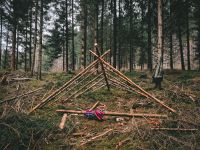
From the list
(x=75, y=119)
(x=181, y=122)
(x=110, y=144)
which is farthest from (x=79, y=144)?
(x=181, y=122)

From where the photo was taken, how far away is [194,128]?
605 centimetres

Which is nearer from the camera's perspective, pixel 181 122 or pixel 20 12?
pixel 181 122

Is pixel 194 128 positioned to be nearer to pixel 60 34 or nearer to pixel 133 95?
pixel 133 95

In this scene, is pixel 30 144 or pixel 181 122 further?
pixel 181 122

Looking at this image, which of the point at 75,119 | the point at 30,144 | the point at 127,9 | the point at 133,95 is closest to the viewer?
the point at 30,144

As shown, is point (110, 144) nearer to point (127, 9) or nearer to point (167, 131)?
point (167, 131)

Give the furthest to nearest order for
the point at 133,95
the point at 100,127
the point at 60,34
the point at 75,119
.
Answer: the point at 60,34 < the point at 133,95 < the point at 75,119 < the point at 100,127

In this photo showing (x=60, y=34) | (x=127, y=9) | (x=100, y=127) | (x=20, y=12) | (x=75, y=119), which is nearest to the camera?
(x=100, y=127)

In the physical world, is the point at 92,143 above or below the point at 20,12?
below

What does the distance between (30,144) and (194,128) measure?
4.18m

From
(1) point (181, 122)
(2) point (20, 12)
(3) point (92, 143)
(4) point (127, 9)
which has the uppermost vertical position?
(4) point (127, 9)

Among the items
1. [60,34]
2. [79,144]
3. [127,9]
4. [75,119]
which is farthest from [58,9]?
[79,144]

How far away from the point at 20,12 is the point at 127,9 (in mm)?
12871

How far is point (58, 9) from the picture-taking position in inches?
1122
